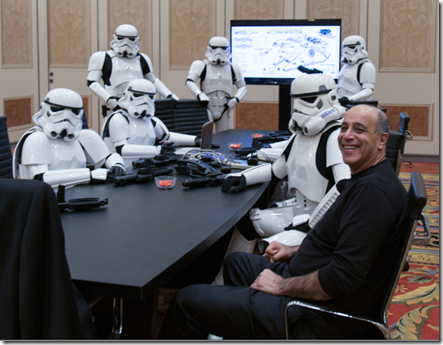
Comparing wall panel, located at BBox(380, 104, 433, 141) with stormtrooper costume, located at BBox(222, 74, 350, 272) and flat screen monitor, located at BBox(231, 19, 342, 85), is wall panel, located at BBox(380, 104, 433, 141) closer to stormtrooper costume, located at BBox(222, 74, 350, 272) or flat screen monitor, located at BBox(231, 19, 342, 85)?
flat screen monitor, located at BBox(231, 19, 342, 85)

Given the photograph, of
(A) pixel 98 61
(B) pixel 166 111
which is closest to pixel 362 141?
(B) pixel 166 111

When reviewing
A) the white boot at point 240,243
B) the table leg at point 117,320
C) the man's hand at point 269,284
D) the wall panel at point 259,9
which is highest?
the wall panel at point 259,9

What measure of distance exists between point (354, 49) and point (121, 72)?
2.68m

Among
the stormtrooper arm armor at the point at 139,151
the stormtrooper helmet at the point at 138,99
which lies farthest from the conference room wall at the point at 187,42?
the stormtrooper arm armor at the point at 139,151

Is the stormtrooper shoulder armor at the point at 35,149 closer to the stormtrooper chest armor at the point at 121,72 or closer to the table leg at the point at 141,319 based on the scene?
the table leg at the point at 141,319

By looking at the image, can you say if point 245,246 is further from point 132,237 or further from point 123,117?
point 123,117

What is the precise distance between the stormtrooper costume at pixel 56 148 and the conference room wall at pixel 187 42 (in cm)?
499

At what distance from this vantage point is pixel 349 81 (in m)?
6.08

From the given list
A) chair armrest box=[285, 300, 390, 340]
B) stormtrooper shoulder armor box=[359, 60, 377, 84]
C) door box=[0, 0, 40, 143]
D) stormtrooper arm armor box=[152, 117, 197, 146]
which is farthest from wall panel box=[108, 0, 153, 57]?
chair armrest box=[285, 300, 390, 340]

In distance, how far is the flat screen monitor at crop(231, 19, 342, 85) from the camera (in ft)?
21.2

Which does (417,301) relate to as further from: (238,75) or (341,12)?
(341,12)

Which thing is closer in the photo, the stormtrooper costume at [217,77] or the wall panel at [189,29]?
the stormtrooper costume at [217,77]

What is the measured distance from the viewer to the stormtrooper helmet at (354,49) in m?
5.88

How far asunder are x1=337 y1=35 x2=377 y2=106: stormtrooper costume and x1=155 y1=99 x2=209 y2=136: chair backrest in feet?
5.73
